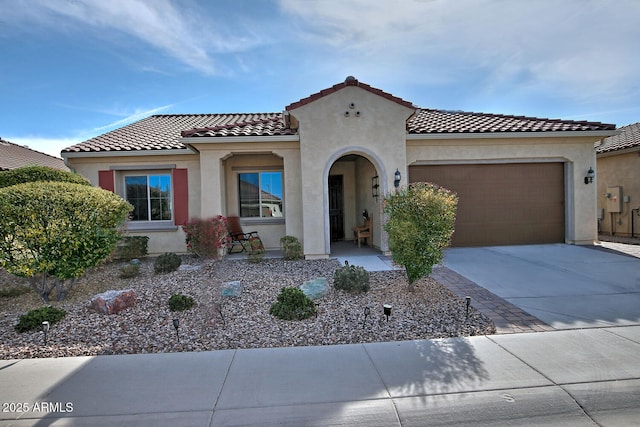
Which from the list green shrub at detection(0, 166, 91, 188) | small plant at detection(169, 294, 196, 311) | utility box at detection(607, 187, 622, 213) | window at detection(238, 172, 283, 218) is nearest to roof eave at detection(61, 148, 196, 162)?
window at detection(238, 172, 283, 218)

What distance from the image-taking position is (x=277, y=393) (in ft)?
11.0

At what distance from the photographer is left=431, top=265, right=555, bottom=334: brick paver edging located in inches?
190

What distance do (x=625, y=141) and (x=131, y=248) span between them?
2002 cm

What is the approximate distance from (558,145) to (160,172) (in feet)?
43.4

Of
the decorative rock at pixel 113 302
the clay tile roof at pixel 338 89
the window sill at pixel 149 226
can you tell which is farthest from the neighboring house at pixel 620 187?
the decorative rock at pixel 113 302

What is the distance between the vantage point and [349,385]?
3459mm

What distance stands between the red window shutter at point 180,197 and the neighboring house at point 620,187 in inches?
640

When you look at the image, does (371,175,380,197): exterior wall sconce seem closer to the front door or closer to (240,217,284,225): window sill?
the front door

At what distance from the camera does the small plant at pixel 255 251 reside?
9523 millimetres

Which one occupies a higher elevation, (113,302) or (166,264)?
(166,264)

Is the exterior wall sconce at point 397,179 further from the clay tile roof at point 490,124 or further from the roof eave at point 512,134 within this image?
the clay tile roof at point 490,124

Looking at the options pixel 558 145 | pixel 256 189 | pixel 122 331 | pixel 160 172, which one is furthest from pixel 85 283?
pixel 558 145

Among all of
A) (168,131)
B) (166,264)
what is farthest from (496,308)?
(168,131)

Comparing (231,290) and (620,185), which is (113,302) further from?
(620,185)
